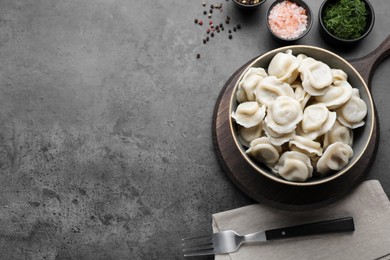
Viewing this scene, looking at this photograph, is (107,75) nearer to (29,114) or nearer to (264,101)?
(29,114)

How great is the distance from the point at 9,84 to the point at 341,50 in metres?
1.83

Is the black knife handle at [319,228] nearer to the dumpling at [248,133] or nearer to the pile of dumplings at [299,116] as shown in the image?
the pile of dumplings at [299,116]

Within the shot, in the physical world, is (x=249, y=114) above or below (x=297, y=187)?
above

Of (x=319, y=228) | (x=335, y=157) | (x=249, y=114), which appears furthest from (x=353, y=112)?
(x=319, y=228)

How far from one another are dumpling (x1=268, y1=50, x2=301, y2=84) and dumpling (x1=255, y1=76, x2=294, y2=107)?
34mm

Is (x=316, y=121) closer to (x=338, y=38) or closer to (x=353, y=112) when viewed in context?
(x=353, y=112)

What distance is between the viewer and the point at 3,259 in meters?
2.85

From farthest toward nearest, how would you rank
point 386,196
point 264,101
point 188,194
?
point 188,194
point 386,196
point 264,101

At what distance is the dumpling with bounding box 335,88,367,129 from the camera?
2367 mm

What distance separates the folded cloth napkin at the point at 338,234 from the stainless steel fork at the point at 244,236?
4cm

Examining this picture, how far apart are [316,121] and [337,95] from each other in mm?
165

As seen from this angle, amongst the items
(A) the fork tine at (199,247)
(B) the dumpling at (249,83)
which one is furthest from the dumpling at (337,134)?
(A) the fork tine at (199,247)

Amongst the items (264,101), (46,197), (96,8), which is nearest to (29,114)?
(46,197)

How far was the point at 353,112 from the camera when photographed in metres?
2.37
